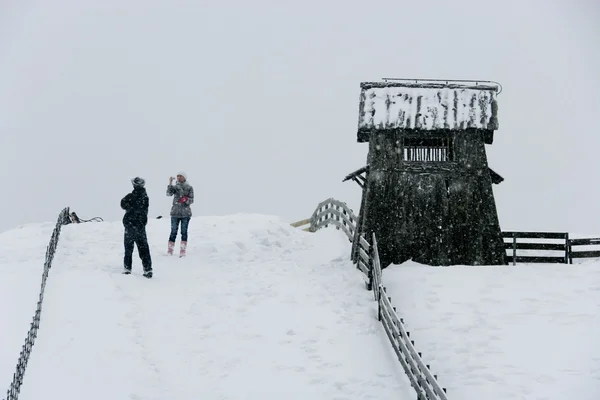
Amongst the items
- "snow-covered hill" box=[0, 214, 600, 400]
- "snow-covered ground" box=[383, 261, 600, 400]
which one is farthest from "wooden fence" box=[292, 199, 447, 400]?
"snow-covered ground" box=[383, 261, 600, 400]

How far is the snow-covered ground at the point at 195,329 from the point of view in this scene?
1124 cm

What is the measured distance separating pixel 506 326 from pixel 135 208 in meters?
8.93

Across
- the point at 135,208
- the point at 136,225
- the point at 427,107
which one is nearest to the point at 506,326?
the point at 427,107

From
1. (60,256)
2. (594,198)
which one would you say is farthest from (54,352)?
(594,198)

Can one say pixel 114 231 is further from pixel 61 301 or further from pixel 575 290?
pixel 575 290

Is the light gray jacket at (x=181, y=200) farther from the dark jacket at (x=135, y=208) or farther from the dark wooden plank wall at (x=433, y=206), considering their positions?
the dark wooden plank wall at (x=433, y=206)

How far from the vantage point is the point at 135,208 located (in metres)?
16.6

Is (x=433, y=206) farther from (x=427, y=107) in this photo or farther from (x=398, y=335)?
(x=398, y=335)

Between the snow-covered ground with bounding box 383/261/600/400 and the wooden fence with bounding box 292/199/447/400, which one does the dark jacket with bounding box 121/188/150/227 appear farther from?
the snow-covered ground with bounding box 383/261/600/400

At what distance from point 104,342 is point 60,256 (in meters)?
7.07

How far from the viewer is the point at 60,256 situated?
18.6m

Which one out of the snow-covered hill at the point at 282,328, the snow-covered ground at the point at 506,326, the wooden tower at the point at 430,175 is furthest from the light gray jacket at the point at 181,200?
the snow-covered ground at the point at 506,326

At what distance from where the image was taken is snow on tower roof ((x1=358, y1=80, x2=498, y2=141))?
20906 mm

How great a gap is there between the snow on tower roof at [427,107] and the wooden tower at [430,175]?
0.10 feet
